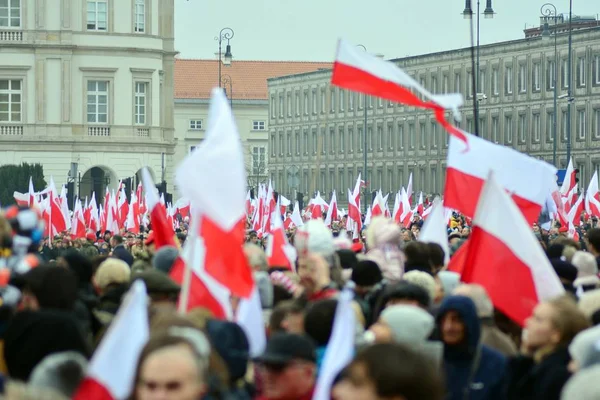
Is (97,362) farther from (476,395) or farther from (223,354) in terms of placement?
(476,395)

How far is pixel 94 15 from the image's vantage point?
7862cm

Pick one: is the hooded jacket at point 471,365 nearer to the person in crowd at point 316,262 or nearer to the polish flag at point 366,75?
the person in crowd at point 316,262

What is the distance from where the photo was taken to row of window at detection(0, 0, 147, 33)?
78.1m

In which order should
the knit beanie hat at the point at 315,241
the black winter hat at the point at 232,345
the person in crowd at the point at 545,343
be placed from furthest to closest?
1. the knit beanie hat at the point at 315,241
2. the person in crowd at the point at 545,343
3. the black winter hat at the point at 232,345

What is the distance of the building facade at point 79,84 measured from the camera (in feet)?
255

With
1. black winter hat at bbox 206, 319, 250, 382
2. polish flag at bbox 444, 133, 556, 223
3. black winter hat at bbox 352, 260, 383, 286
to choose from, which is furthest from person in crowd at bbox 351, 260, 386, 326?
black winter hat at bbox 206, 319, 250, 382

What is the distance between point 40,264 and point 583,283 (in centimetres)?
442

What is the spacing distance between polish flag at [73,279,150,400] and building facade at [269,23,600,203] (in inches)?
2358

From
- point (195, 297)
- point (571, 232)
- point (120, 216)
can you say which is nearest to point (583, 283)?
point (195, 297)

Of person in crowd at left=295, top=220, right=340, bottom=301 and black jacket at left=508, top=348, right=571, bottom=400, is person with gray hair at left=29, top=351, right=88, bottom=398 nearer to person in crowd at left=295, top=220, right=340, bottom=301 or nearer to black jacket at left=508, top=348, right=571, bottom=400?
black jacket at left=508, top=348, right=571, bottom=400

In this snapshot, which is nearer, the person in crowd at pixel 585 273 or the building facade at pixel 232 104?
the person in crowd at pixel 585 273

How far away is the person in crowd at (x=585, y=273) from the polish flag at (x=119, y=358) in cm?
583

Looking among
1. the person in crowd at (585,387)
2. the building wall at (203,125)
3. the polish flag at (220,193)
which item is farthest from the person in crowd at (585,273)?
the building wall at (203,125)

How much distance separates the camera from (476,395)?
8.69 metres
